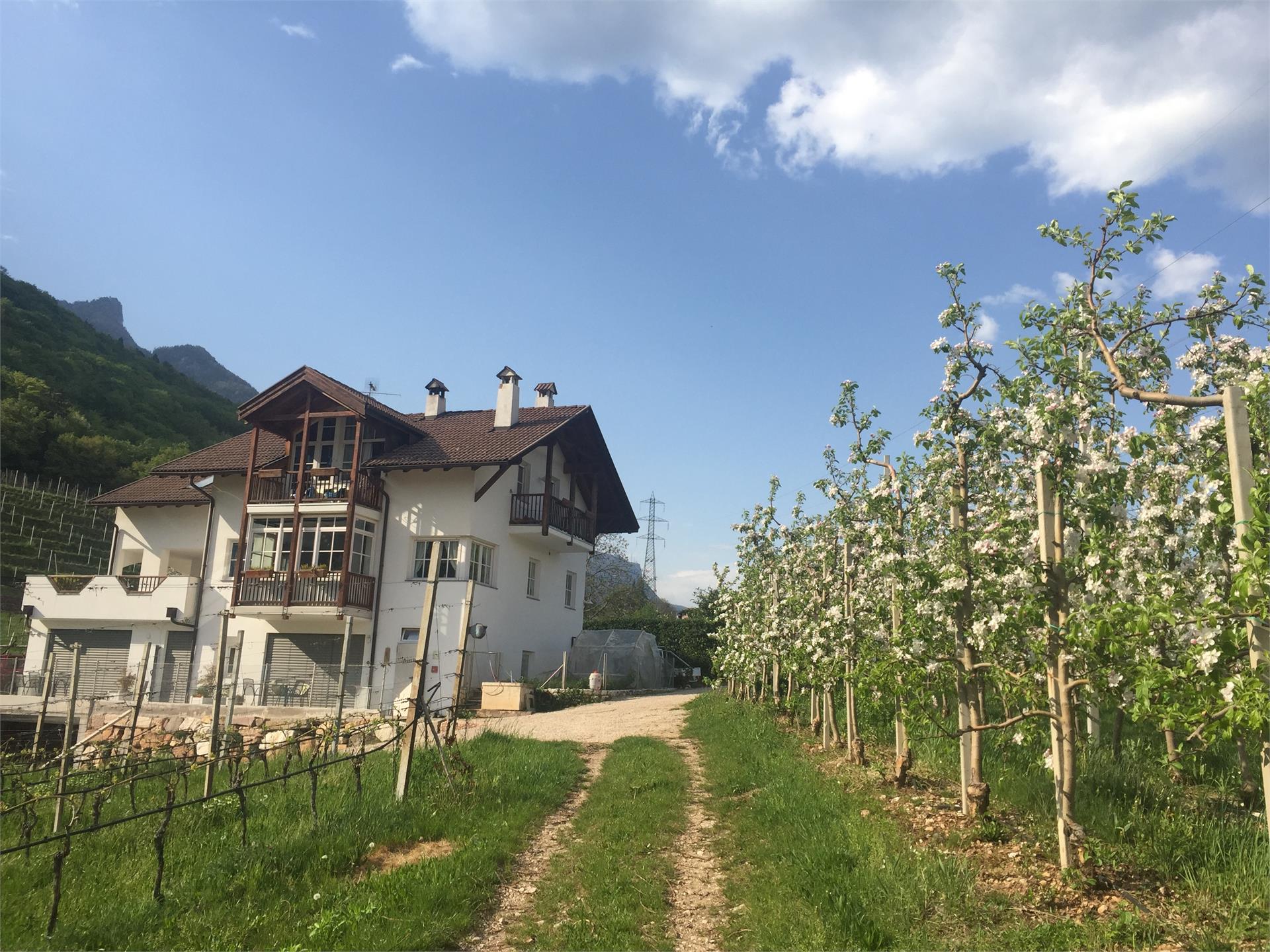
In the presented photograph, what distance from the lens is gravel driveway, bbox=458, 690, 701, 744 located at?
57.1 feet

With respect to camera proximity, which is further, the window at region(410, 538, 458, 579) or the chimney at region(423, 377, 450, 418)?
the chimney at region(423, 377, 450, 418)

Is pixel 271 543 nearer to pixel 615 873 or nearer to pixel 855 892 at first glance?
pixel 615 873

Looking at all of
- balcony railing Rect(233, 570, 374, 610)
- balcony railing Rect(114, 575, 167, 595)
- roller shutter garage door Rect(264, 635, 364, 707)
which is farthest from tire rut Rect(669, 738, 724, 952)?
balcony railing Rect(114, 575, 167, 595)

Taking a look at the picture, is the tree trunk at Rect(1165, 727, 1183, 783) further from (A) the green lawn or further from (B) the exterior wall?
(B) the exterior wall

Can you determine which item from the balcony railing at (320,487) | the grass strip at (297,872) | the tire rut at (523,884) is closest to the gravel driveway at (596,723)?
the grass strip at (297,872)

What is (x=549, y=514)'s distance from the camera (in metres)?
28.8

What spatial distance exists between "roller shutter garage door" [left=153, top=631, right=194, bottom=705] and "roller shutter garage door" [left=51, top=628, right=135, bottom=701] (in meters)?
1.35

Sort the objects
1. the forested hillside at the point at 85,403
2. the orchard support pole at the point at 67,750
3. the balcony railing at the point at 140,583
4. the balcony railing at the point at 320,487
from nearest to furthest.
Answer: the orchard support pole at the point at 67,750 < the balcony railing at the point at 320,487 < the balcony railing at the point at 140,583 < the forested hillside at the point at 85,403

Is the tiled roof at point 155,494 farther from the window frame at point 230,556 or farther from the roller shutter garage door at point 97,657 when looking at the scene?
the roller shutter garage door at point 97,657

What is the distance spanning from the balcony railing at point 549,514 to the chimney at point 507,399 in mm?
2644

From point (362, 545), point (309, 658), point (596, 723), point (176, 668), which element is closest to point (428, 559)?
point (362, 545)

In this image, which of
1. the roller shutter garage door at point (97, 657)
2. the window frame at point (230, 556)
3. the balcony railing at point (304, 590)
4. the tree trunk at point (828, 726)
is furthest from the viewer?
the window frame at point (230, 556)

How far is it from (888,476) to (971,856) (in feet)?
13.0

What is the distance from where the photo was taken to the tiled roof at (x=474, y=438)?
2631 centimetres
